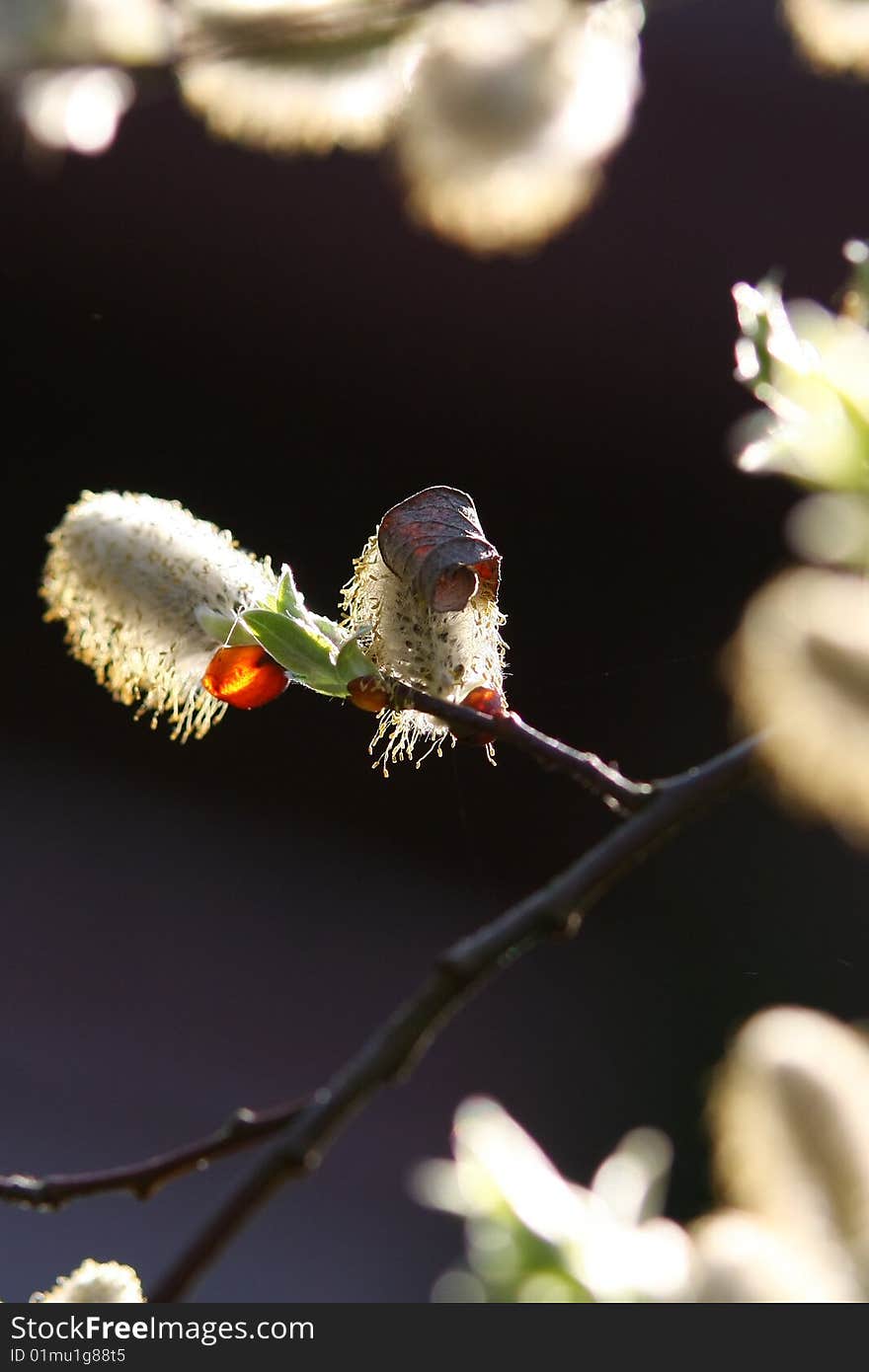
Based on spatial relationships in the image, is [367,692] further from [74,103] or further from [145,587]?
[74,103]

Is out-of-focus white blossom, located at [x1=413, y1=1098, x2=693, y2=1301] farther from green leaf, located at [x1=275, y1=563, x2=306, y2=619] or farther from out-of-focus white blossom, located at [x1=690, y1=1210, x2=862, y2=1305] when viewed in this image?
green leaf, located at [x1=275, y1=563, x2=306, y2=619]

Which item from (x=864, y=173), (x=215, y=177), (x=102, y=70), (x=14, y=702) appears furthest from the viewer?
(x=14, y=702)

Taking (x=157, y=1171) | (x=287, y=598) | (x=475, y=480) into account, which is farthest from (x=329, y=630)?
(x=475, y=480)

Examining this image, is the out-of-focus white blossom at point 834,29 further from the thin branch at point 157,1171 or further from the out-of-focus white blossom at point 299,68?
the thin branch at point 157,1171

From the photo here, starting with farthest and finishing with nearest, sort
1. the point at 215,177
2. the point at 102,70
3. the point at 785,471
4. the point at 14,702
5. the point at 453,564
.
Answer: the point at 14,702
the point at 215,177
the point at 102,70
the point at 453,564
the point at 785,471

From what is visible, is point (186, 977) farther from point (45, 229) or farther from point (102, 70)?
point (102, 70)

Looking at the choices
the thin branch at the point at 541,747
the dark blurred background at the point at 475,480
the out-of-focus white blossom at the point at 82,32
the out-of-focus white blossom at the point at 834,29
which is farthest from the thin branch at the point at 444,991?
the dark blurred background at the point at 475,480

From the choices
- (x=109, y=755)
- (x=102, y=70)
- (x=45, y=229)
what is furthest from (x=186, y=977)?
(x=102, y=70)

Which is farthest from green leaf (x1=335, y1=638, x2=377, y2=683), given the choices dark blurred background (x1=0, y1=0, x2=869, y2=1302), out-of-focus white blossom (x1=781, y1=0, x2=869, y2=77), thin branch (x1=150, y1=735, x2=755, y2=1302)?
dark blurred background (x1=0, y1=0, x2=869, y2=1302)
